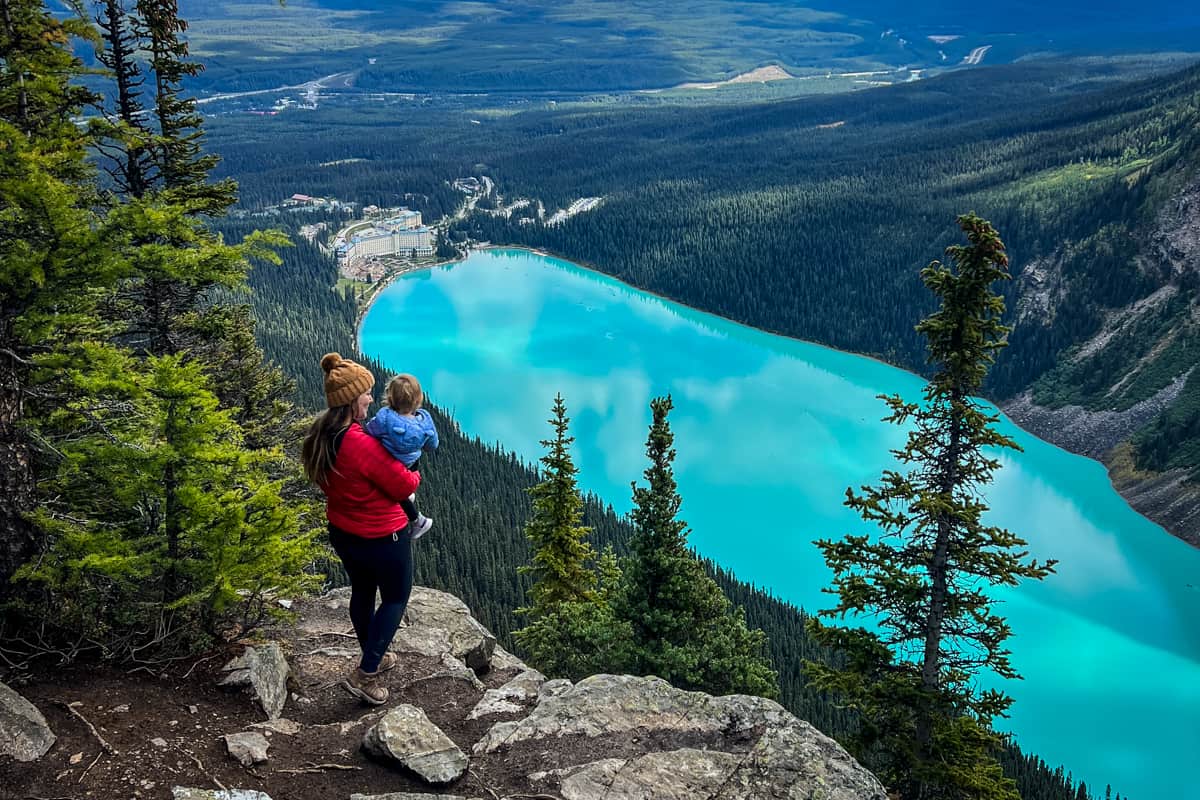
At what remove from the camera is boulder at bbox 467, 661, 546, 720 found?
13336mm

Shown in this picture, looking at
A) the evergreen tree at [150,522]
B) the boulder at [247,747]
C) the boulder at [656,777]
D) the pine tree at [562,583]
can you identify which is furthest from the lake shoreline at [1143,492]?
the boulder at [247,747]

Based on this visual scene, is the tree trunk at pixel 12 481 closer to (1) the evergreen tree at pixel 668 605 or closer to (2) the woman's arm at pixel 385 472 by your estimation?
(2) the woman's arm at pixel 385 472

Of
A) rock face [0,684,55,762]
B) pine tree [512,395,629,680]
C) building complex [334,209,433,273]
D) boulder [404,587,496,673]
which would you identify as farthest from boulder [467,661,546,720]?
building complex [334,209,433,273]

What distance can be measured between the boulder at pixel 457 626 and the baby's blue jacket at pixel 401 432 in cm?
676

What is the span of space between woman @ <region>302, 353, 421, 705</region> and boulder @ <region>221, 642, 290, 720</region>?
183 centimetres

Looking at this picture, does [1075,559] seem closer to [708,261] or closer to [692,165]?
[708,261]

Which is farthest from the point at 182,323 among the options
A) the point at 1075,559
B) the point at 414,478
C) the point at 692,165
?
the point at 692,165

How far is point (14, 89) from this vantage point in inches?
458

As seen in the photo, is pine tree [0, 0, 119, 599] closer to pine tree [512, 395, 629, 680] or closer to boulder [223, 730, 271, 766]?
boulder [223, 730, 271, 766]

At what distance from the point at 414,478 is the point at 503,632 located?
33.2 metres

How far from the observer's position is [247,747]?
10.7 metres

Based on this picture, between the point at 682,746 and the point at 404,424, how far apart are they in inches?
229

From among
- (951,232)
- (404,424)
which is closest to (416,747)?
(404,424)

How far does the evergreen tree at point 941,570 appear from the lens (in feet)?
50.5
